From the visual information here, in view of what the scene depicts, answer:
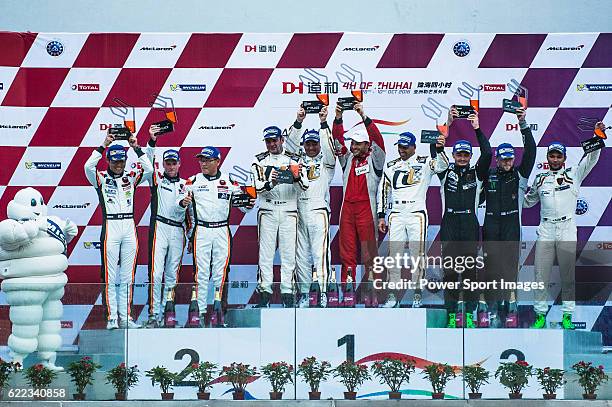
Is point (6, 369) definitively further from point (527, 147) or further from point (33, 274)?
point (527, 147)

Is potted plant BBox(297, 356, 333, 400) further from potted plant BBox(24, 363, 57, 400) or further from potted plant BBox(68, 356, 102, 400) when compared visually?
potted plant BBox(24, 363, 57, 400)

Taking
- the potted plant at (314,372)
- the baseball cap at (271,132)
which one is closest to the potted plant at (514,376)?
the potted plant at (314,372)

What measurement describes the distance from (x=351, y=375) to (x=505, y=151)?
11.6ft

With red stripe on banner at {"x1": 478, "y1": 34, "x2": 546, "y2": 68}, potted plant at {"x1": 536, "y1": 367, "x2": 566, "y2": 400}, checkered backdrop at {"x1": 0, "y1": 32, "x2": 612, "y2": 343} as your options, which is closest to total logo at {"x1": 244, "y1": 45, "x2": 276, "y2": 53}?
checkered backdrop at {"x1": 0, "y1": 32, "x2": 612, "y2": 343}

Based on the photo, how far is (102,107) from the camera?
602 inches

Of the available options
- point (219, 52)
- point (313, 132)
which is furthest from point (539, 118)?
point (219, 52)

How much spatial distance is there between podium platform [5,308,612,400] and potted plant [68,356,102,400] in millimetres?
48

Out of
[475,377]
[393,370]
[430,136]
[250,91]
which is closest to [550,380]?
[475,377]

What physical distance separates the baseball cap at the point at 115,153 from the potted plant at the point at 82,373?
305cm

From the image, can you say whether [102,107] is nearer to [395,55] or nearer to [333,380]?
[395,55]

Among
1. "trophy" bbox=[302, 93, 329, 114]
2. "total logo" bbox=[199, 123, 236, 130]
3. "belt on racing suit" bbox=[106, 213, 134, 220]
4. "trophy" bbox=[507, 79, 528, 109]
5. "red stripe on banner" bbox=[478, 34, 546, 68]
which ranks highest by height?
"red stripe on banner" bbox=[478, 34, 546, 68]

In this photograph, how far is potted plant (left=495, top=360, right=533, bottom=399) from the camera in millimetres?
11906

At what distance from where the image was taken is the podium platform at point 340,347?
11938 mm

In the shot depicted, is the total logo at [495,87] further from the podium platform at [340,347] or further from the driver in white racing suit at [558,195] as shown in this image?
the podium platform at [340,347]
